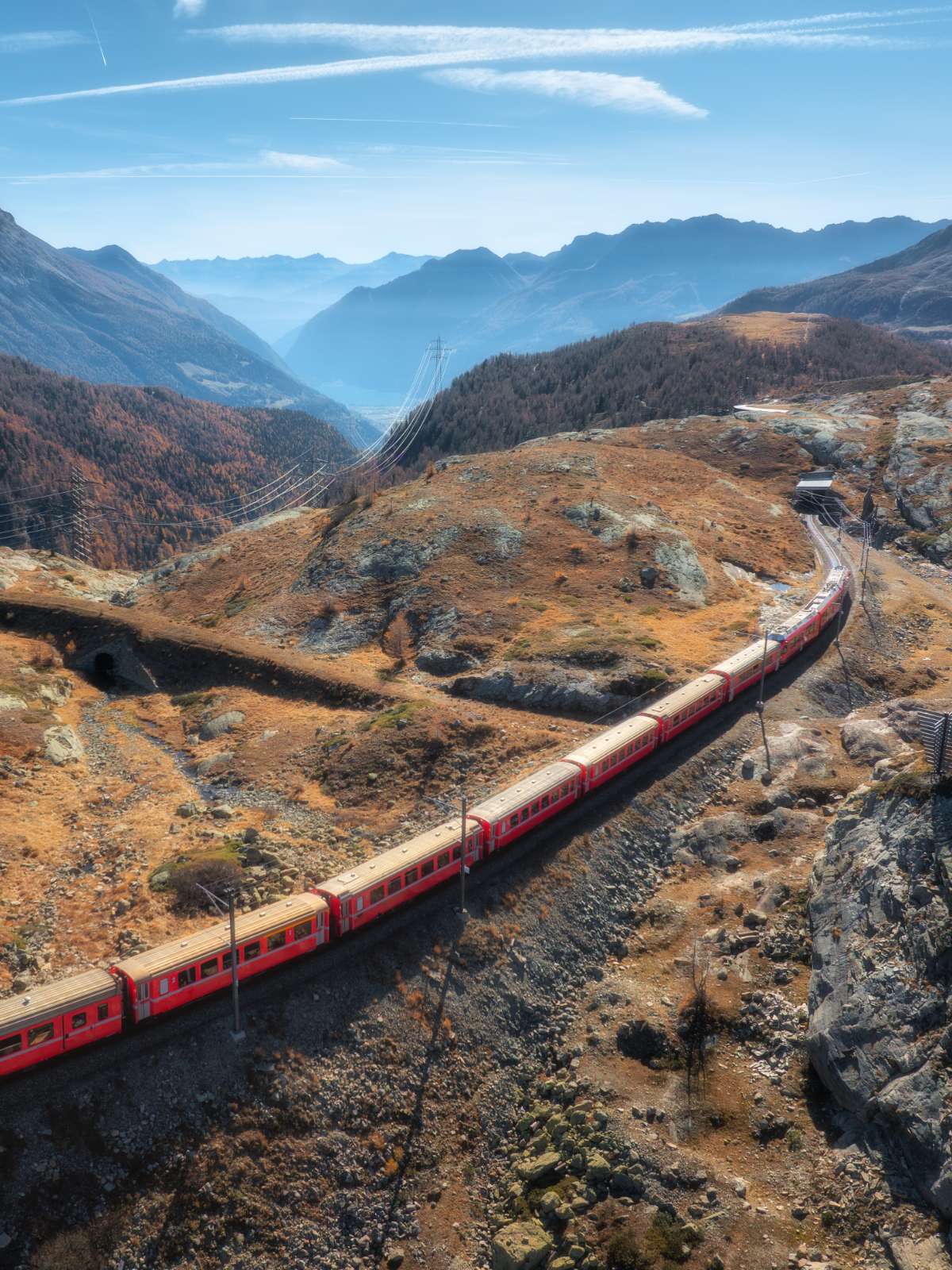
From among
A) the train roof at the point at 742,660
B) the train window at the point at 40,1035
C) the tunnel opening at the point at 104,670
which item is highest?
the train roof at the point at 742,660

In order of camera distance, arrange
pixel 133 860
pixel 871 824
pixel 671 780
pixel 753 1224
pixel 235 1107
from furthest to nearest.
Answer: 1. pixel 671 780
2. pixel 133 860
3. pixel 871 824
4. pixel 235 1107
5. pixel 753 1224

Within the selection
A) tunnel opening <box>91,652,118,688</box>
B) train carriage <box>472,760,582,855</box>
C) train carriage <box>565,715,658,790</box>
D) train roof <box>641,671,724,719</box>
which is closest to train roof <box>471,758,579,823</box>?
train carriage <box>472,760,582,855</box>

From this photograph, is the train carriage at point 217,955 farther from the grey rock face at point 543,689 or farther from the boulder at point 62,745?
the boulder at point 62,745

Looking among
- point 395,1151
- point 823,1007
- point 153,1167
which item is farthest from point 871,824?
point 153,1167

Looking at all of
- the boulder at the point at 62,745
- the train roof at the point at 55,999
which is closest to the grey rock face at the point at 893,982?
the train roof at the point at 55,999

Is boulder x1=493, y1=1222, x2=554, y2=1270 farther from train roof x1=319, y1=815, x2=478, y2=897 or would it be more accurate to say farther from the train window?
the train window

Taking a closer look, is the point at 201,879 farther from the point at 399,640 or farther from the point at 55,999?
the point at 399,640

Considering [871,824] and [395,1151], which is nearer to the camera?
[395,1151]

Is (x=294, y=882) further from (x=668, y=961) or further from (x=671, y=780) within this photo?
(x=671, y=780)
